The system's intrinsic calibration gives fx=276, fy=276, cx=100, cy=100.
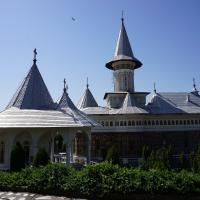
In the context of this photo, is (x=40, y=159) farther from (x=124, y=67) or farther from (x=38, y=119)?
(x=124, y=67)

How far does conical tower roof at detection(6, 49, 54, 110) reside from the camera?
20.7 meters

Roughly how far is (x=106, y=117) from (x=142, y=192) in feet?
54.9

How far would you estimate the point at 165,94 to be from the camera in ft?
109

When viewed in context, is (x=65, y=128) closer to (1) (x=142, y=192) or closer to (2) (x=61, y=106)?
(2) (x=61, y=106)

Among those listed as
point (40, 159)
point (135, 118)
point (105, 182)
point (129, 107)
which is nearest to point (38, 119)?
point (40, 159)

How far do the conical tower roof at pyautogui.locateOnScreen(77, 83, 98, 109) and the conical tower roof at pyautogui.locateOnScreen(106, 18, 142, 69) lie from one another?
4139mm

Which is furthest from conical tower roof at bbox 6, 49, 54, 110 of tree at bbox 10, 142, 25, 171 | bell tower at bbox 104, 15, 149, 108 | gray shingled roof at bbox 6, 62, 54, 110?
bell tower at bbox 104, 15, 149, 108

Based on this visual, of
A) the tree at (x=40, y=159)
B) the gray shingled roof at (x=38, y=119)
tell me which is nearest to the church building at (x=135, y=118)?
the gray shingled roof at (x=38, y=119)

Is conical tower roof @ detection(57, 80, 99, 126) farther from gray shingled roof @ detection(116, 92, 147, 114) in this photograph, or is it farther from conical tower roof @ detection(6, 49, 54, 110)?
gray shingled roof @ detection(116, 92, 147, 114)

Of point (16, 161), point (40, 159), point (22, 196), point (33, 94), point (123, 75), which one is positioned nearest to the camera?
point (22, 196)

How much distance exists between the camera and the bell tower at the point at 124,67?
3212cm

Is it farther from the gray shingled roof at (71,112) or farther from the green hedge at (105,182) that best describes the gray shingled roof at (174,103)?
the green hedge at (105,182)

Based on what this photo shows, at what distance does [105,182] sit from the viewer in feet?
38.1

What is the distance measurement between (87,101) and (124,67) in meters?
5.88
